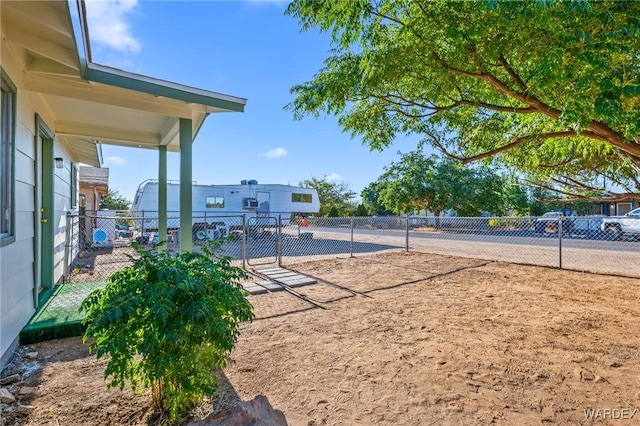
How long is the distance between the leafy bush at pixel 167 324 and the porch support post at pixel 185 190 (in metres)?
1.81

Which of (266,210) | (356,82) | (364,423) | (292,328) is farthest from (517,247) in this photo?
(266,210)

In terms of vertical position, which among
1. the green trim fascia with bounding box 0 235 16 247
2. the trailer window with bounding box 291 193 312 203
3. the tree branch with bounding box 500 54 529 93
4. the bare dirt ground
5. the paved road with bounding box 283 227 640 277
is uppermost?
the tree branch with bounding box 500 54 529 93

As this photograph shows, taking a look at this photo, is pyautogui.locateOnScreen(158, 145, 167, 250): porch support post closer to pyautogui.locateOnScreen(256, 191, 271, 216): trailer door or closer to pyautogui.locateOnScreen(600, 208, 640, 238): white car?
pyautogui.locateOnScreen(256, 191, 271, 216): trailer door

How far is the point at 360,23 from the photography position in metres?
3.80

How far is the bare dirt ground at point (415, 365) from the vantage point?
2.05 meters

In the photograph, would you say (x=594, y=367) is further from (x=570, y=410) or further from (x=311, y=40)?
(x=311, y=40)

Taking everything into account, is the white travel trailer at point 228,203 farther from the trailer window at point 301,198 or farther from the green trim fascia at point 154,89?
the green trim fascia at point 154,89

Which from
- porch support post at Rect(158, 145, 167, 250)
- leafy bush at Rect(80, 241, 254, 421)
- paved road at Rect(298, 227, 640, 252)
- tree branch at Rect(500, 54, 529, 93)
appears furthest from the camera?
paved road at Rect(298, 227, 640, 252)

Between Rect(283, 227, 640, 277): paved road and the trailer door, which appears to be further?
the trailer door

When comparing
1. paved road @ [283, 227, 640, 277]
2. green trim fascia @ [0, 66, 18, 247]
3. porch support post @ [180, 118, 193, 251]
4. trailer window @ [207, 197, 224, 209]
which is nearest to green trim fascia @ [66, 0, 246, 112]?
porch support post @ [180, 118, 193, 251]

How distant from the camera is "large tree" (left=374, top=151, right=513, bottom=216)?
20.5 m

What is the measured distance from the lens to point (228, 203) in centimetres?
1620

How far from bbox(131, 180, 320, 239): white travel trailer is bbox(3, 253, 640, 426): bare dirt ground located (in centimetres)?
954

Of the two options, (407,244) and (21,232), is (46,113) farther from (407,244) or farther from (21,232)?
(407,244)
